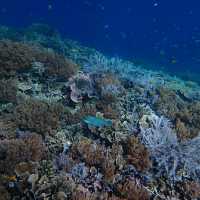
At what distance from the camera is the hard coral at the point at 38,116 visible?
839 centimetres

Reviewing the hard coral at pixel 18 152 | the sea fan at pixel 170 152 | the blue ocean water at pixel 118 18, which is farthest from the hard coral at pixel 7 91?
the blue ocean water at pixel 118 18

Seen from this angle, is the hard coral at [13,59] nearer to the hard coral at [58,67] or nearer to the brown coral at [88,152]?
the hard coral at [58,67]

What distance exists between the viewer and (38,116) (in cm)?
873

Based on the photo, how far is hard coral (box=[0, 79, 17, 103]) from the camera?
378 inches

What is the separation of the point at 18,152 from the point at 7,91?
3.08 m

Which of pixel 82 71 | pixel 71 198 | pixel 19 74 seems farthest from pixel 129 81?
pixel 71 198

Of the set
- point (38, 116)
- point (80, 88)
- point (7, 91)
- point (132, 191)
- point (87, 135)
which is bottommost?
point (132, 191)

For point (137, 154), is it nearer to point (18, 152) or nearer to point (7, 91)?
point (18, 152)

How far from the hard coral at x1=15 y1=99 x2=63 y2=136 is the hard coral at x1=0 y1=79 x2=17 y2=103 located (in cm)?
49

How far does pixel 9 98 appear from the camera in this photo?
31.5 feet

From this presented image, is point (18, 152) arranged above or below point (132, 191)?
above

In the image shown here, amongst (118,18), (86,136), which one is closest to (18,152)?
(86,136)

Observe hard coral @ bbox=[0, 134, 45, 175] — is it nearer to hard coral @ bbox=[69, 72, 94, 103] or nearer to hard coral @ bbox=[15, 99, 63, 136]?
hard coral @ bbox=[15, 99, 63, 136]

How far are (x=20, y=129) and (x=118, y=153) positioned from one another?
2587mm
